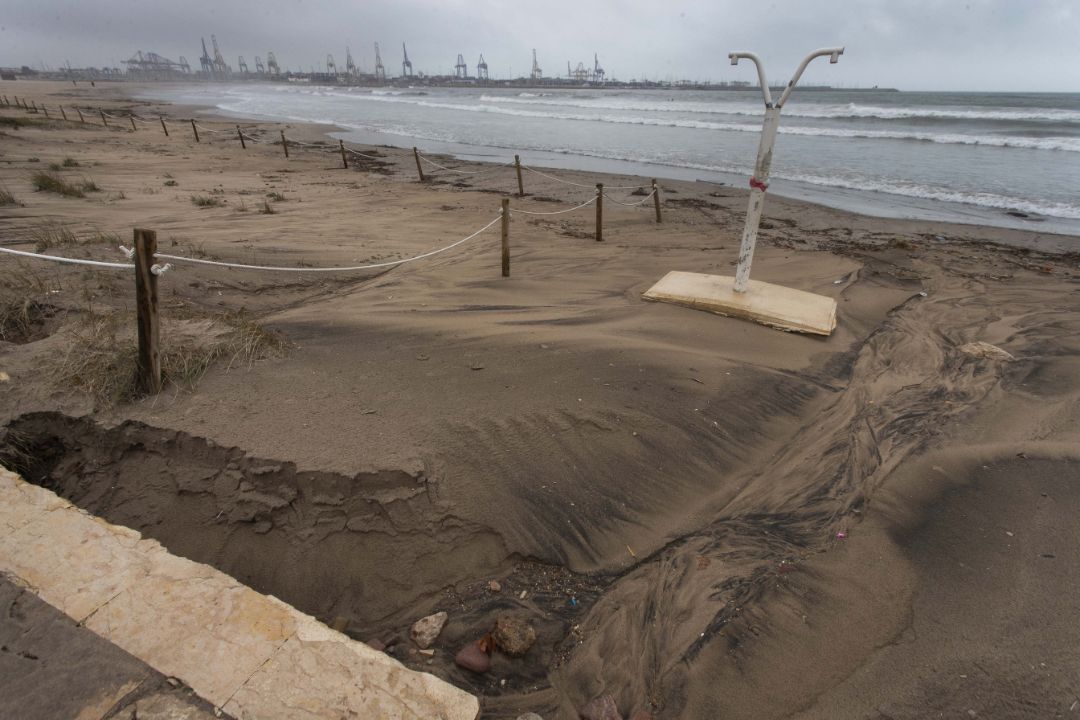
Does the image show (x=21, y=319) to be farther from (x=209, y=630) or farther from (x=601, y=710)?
(x=601, y=710)

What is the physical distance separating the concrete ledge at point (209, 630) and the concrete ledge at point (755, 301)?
4.79m

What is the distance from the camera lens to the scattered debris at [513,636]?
98.7 inches

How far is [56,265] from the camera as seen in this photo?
19.3 ft

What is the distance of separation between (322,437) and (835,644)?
3.12 m

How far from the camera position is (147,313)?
3.53 m

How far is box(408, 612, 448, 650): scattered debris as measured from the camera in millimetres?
2602

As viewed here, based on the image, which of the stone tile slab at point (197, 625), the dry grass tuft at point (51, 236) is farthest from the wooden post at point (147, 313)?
the dry grass tuft at point (51, 236)

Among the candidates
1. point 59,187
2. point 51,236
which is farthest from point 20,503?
point 59,187

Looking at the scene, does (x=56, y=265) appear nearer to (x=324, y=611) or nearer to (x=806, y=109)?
(x=324, y=611)

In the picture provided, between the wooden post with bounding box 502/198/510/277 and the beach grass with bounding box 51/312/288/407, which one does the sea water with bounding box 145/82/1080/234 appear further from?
the beach grass with bounding box 51/312/288/407

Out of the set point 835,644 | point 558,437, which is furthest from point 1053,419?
point 558,437

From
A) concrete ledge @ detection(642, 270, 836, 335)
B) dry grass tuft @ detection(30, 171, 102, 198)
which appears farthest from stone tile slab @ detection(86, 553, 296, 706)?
dry grass tuft @ detection(30, 171, 102, 198)

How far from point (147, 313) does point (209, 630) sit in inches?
89.9

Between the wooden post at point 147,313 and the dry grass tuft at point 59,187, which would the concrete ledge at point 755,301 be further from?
the dry grass tuft at point 59,187
